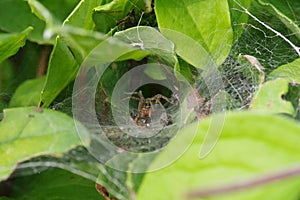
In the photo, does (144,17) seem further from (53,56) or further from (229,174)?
(229,174)

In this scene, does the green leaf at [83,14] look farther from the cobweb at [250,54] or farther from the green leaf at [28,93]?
the green leaf at [28,93]

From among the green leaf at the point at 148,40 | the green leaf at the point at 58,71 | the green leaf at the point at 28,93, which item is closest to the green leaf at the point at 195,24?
the green leaf at the point at 148,40

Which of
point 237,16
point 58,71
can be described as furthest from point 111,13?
point 237,16

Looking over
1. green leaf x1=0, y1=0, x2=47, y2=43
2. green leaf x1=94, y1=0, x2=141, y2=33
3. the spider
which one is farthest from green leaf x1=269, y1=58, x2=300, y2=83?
green leaf x1=0, y1=0, x2=47, y2=43

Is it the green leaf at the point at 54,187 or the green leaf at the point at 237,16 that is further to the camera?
the green leaf at the point at 237,16

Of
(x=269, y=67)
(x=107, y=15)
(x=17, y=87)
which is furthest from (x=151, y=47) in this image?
(x=17, y=87)

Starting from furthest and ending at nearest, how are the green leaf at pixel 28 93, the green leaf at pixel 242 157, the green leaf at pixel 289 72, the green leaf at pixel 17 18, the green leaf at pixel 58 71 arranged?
the green leaf at pixel 17 18 → the green leaf at pixel 28 93 → the green leaf at pixel 58 71 → the green leaf at pixel 289 72 → the green leaf at pixel 242 157

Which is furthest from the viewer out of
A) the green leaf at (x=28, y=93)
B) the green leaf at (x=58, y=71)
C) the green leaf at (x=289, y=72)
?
the green leaf at (x=28, y=93)
